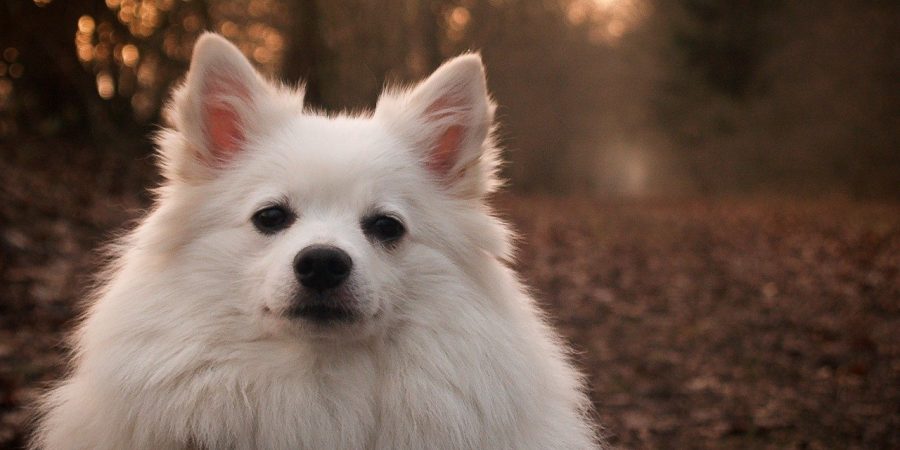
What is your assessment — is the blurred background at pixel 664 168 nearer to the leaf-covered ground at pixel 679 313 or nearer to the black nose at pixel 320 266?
the leaf-covered ground at pixel 679 313

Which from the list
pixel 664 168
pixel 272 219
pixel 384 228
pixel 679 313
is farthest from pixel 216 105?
pixel 664 168

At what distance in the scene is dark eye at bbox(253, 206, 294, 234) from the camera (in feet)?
9.52

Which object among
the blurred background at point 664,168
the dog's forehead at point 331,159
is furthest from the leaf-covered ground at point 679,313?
the dog's forehead at point 331,159

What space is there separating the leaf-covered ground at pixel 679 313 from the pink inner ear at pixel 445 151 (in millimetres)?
2334

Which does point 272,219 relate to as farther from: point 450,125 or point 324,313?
point 450,125

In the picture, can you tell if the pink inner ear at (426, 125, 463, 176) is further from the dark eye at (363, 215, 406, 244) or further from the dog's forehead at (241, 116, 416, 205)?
the dark eye at (363, 215, 406, 244)

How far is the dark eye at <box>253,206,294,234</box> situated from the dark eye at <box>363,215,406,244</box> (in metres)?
0.31

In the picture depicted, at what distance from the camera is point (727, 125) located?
2556 cm

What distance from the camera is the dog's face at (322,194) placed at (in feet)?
8.84

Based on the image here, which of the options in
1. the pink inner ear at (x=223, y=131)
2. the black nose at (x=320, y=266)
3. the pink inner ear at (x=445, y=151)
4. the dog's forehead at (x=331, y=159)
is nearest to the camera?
the black nose at (x=320, y=266)

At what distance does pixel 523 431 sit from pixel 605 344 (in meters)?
4.62

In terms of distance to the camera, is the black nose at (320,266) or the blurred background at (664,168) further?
the blurred background at (664,168)

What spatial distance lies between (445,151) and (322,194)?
70 centimetres

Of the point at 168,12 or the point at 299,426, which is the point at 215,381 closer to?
the point at 299,426
